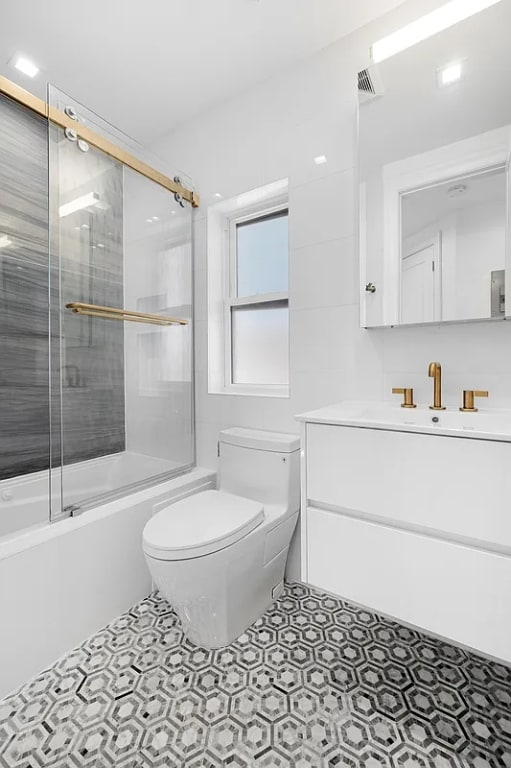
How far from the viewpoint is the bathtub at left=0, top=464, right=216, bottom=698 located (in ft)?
4.30

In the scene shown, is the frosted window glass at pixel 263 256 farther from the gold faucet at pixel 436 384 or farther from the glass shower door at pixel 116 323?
the gold faucet at pixel 436 384

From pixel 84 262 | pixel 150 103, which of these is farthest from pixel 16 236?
pixel 150 103

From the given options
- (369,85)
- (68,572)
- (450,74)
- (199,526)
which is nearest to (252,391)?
(199,526)

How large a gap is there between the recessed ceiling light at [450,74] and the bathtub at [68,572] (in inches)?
79.2

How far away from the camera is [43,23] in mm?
1625

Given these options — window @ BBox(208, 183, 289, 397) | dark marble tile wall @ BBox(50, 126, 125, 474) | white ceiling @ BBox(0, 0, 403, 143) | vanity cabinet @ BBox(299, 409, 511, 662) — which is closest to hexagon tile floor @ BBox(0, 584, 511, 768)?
vanity cabinet @ BBox(299, 409, 511, 662)

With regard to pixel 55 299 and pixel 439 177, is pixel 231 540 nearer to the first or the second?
pixel 55 299

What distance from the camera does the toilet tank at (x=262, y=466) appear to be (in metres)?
1.71

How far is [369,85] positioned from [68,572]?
2221mm

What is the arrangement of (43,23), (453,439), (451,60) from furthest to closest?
1. (43,23)
2. (451,60)
3. (453,439)

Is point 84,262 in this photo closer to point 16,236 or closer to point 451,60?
point 16,236

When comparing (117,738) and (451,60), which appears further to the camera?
(451,60)

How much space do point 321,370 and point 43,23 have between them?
6.10 feet

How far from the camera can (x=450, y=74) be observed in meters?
1.40
